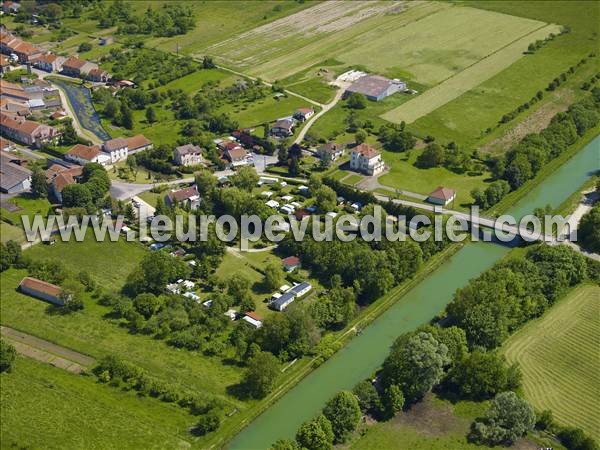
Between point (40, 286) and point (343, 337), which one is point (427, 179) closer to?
point (343, 337)

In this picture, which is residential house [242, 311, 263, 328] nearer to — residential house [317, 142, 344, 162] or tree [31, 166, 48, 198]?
residential house [317, 142, 344, 162]

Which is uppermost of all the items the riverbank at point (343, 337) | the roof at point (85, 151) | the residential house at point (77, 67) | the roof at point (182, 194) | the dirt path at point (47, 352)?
the residential house at point (77, 67)

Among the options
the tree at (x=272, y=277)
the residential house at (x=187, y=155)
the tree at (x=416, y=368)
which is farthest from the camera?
the residential house at (x=187, y=155)

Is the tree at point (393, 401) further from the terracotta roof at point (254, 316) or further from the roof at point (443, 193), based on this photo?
the roof at point (443, 193)

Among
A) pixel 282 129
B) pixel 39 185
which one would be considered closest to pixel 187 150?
pixel 282 129

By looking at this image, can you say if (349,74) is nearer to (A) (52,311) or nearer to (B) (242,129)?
(B) (242,129)

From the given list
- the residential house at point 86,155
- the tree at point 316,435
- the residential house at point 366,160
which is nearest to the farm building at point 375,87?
the residential house at point 366,160
